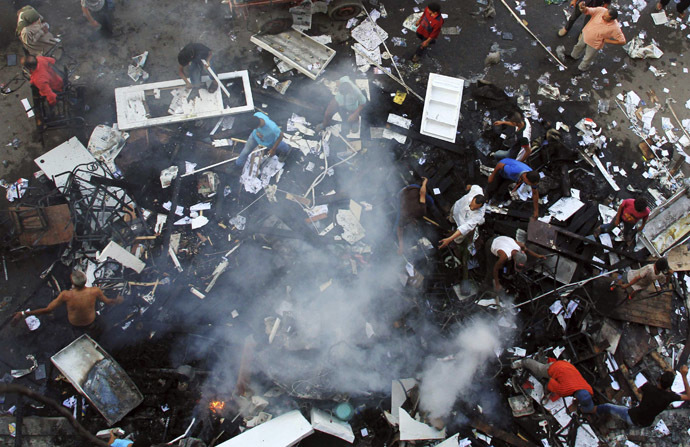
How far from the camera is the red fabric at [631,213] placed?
7335 mm

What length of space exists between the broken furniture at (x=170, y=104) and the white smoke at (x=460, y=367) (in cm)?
613

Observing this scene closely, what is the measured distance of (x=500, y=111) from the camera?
912cm

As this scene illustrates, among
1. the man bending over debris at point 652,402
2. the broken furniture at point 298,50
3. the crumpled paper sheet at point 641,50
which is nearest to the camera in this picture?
the man bending over debris at point 652,402

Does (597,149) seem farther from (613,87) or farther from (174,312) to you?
(174,312)

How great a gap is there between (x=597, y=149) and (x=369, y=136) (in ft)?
15.9

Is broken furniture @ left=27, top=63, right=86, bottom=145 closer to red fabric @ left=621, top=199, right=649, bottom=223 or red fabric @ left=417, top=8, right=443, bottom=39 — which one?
red fabric @ left=417, top=8, right=443, bottom=39

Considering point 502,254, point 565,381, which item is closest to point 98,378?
point 502,254

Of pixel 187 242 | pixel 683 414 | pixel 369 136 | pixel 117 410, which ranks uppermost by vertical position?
pixel 369 136

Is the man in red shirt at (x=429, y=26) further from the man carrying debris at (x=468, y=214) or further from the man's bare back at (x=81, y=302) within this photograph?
the man's bare back at (x=81, y=302)

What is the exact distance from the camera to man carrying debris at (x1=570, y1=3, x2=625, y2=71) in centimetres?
869

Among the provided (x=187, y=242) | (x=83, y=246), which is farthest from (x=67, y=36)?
(x=187, y=242)

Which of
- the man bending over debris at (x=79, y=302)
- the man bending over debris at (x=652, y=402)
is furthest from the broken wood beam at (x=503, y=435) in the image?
the man bending over debris at (x=79, y=302)

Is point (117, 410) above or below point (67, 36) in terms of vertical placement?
below

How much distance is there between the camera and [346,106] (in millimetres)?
8523
